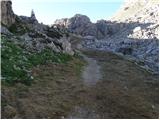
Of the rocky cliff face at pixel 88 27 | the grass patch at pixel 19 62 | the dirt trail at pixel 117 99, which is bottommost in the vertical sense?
the dirt trail at pixel 117 99

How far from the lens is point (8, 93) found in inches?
1015

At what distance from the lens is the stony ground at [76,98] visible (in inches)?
941

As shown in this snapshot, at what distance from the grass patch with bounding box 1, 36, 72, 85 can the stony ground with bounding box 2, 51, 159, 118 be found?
872mm

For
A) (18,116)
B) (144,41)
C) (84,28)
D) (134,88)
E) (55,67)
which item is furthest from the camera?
(84,28)

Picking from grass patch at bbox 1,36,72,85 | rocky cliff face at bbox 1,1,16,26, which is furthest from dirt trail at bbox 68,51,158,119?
rocky cliff face at bbox 1,1,16,26

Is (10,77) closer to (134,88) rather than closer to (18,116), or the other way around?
(18,116)

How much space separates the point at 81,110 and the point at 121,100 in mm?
4607

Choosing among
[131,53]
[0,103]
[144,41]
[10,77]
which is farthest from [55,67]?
[144,41]

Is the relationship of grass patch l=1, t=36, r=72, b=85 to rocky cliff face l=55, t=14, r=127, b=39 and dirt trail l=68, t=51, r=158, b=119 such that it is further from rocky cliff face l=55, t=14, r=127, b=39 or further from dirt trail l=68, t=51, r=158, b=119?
rocky cliff face l=55, t=14, r=127, b=39

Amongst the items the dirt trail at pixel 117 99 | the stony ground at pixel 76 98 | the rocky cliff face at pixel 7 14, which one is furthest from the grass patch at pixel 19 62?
the rocky cliff face at pixel 7 14

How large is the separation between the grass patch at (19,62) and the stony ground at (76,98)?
872mm

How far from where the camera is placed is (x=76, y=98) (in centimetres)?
2769

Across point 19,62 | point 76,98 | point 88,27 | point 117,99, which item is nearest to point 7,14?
point 19,62

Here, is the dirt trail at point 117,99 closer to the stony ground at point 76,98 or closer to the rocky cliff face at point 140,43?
the stony ground at point 76,98
